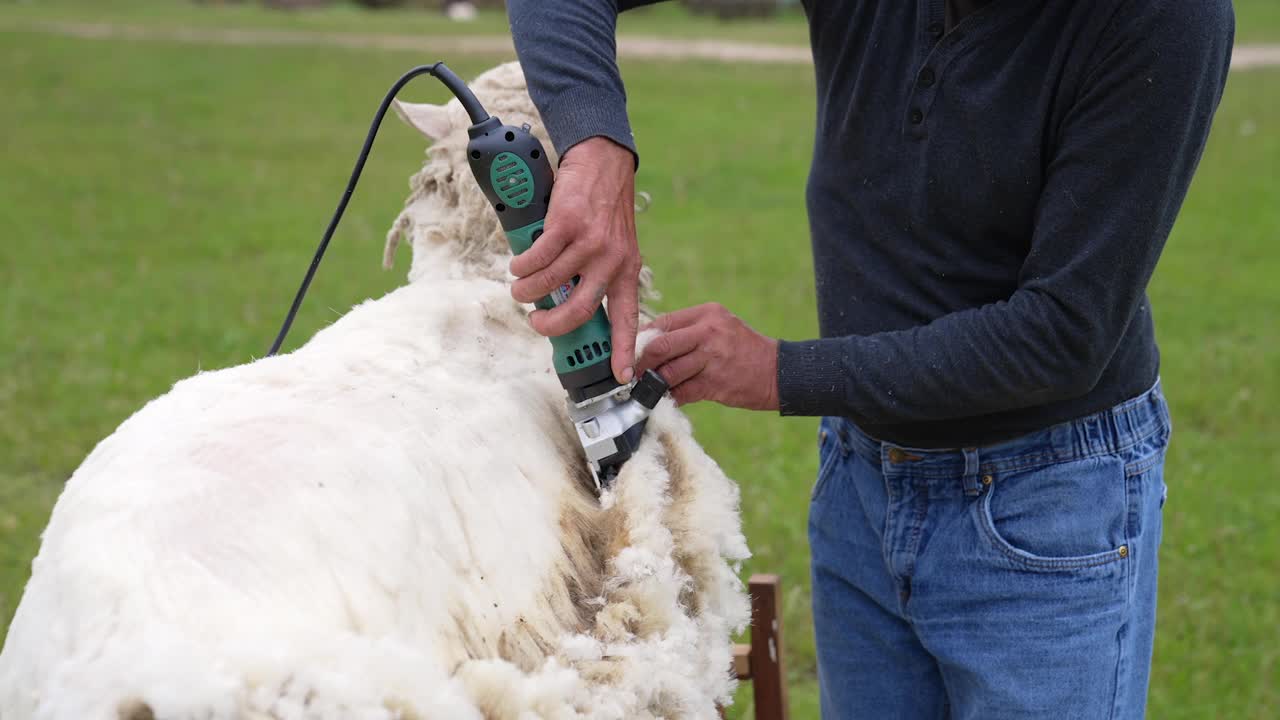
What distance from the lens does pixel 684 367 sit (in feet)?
5.35

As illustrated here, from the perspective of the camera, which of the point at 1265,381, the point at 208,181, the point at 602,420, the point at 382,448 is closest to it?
the point at 382,448

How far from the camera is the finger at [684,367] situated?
163 cm

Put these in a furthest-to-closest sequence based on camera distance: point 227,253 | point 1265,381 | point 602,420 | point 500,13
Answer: point 500,13
point 227,253
point 1265,381
point 602,420

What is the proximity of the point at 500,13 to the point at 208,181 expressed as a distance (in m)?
13.7

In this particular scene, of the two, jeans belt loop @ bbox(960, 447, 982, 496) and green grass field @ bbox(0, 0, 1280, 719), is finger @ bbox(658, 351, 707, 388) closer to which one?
jeans belt loop @ bbox(960, 447, 982, 496)

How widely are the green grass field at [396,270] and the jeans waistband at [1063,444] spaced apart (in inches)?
65.0

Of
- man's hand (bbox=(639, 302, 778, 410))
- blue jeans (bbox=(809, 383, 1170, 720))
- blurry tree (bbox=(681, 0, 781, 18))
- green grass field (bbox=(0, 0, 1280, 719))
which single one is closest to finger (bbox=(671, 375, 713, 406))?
man's hand (bbox=(639, 302, 778, 410))

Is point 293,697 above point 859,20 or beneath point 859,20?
beneath

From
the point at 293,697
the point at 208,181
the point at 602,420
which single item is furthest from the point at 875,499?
the point at 208,181

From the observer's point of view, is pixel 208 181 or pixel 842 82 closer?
pixel 842 82

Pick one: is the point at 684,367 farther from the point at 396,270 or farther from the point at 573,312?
the point at 396,270

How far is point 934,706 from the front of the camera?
6.54ft

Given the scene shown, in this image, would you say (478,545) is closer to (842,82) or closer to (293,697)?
(293,697)

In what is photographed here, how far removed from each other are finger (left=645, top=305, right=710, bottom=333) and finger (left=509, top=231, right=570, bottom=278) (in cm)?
27
